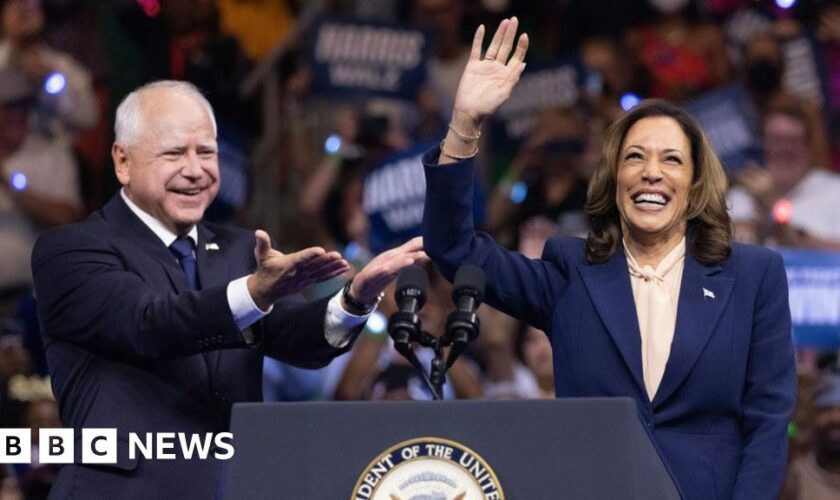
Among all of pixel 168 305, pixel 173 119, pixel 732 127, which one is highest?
pixel 173 119

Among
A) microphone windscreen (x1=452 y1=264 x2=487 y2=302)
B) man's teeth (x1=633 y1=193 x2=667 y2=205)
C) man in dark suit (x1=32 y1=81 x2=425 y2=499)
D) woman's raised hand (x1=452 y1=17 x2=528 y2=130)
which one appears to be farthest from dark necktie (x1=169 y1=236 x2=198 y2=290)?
man's teeth (x1=633 y1=193 x2=667 y2=205)

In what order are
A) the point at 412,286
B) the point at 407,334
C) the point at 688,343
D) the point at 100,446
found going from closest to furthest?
1. the point at 407,334
2. the point at 412,286
3. the point at 688,343
4. the point at 100,446

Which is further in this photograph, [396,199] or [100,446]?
[396,199]

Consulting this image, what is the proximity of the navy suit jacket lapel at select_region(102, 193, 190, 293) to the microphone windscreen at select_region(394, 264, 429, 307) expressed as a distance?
769 mm

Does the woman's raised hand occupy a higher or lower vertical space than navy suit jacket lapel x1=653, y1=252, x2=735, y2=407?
higher

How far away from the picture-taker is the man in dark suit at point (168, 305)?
11.0 feet

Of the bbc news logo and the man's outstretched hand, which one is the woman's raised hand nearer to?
the man's outstretched hand

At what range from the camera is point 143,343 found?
3367mm

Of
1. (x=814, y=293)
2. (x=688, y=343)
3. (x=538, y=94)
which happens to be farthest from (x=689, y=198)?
(x=538, y=94)

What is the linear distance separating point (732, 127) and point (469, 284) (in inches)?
174

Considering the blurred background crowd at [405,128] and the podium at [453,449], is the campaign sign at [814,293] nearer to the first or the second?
the blurred background crowd at [405,128]

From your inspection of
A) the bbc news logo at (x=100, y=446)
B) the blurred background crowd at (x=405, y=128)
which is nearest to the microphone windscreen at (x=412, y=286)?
the bbc news logo at (x=100, y=446)

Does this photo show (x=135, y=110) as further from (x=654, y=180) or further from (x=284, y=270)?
(x=654, y=180)

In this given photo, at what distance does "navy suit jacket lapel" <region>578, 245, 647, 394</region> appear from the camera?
10.5ft
